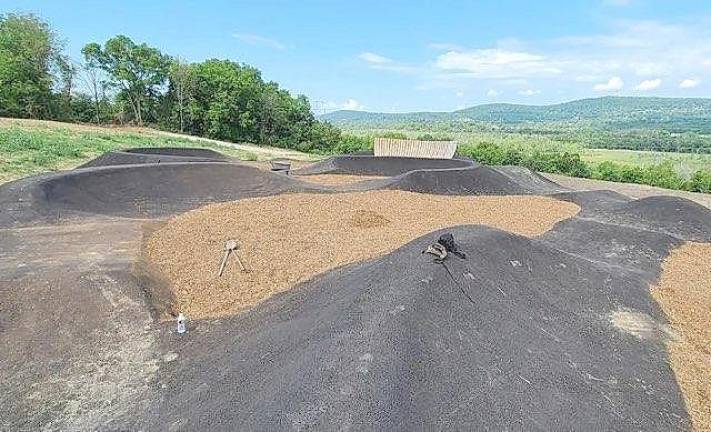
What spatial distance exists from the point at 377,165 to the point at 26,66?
3458cm

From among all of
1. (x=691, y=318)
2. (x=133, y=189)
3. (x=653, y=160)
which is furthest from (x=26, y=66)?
(x=653, y=160)

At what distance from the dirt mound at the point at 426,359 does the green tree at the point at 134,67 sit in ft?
149

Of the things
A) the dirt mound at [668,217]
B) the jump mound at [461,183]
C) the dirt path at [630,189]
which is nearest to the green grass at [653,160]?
the dirt path at [630,189]

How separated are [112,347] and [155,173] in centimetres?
1200

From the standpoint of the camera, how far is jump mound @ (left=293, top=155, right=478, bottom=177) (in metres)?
24.9

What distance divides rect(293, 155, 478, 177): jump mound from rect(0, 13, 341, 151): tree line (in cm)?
2356

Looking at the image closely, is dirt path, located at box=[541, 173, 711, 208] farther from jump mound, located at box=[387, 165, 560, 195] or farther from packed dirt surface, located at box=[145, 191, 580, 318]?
packed dirt surface, located at box=[145, 191, 580, 318]

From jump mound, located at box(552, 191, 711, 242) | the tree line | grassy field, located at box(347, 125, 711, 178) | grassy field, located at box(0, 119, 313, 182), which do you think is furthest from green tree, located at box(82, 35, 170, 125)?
jump mound, located at box(552, 191, 711, 242)

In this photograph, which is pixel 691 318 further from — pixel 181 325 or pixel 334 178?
pixel 334 178

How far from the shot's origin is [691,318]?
8617 millimetres

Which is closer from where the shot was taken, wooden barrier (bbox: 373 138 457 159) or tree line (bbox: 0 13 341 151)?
wooden barrier (bbox: 373 138 457 159)

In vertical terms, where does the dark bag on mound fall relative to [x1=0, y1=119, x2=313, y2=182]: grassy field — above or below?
below

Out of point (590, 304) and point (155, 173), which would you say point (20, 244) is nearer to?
point (155, 173)

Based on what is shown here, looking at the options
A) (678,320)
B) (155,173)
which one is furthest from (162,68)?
(678,320)
